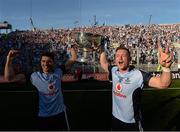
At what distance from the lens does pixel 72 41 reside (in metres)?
29.6

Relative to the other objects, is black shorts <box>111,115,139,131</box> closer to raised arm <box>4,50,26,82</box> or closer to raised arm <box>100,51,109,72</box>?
raised arm <box>100,51,109,72</box>

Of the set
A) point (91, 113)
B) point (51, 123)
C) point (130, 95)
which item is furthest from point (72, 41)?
point (130, 95)

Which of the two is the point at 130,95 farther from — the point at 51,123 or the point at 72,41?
the point at 72,41

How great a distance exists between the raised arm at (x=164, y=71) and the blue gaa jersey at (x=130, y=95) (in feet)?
0.56

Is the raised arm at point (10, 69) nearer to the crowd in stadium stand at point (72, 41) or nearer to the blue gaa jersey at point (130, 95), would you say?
the blue gaa jersey at point (130, 95)

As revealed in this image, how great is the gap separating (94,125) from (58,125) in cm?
502

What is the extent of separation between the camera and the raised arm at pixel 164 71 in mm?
5539

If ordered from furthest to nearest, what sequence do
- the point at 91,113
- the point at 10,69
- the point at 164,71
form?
the point at 91,113, the point at 10,69, the point at 164,71

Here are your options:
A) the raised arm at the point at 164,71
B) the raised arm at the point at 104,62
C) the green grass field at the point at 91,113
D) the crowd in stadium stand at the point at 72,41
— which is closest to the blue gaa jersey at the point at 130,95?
the raised arm at the point at 164,71

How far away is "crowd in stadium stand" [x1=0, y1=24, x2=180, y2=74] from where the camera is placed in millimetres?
34109

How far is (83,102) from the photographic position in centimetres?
1736

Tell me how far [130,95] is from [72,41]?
23.6 meters

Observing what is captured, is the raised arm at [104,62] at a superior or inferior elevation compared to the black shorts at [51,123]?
superior

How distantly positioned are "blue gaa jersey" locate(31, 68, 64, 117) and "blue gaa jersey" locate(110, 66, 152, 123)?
1041mm
